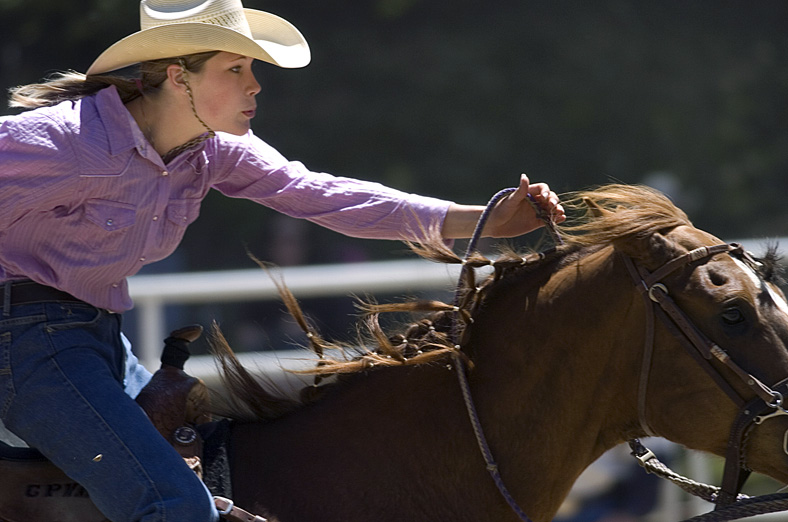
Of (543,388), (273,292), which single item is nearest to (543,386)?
(543,388)

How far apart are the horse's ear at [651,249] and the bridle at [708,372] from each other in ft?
0.06

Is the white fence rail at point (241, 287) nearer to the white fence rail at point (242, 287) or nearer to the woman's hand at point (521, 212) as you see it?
the white fence rail at point (242, 287)

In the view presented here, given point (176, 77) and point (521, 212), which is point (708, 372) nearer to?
point (521, 212)

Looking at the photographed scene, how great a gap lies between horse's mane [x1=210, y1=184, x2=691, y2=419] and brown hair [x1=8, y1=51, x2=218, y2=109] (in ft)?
2.19

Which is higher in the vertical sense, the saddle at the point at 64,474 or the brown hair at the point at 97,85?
the brown hair at the point at 97,85

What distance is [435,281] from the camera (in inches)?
197

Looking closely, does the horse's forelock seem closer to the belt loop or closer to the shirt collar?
the shirt collar

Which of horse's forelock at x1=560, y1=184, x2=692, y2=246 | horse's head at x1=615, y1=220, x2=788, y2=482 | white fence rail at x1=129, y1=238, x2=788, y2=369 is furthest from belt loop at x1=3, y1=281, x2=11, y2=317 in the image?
white fence rail at x1=129, y1=238, x2=788, y2=369

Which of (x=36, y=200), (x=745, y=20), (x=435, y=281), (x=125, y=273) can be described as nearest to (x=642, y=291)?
(x=125, y=273)

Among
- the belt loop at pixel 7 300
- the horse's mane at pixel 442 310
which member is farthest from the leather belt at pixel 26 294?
the horse's mane at pixel 442 310

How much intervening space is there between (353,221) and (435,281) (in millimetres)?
2421

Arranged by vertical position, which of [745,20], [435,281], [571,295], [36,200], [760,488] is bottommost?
[760,488]

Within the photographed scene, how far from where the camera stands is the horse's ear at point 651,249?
7.38ft

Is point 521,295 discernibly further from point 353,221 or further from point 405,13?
point 405,13
